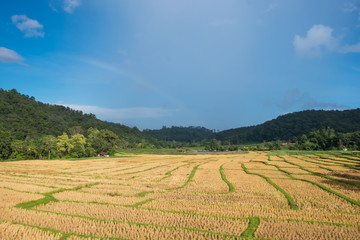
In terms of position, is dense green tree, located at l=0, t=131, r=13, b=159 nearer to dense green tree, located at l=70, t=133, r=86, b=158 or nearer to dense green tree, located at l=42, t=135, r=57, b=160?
dense green tree, located at l=42, t=135, r=57, b=160

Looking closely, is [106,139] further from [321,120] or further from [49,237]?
[321,120]

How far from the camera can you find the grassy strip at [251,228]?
7984 millimetres

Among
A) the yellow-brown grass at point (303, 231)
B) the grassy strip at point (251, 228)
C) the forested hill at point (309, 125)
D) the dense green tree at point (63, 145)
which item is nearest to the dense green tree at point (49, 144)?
the dense green tree at point (63, 145)

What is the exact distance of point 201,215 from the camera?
10.5 meters

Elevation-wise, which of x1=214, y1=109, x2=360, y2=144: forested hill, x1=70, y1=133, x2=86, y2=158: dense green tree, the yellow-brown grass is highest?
x1=214, y1=109, x2=360, y2=144: forested hill

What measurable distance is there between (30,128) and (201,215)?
10704 centimetres

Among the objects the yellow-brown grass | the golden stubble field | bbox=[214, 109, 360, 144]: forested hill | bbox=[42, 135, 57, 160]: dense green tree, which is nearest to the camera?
the yellow-brown grass

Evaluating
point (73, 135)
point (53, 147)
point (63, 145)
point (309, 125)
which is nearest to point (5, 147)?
point (53, 147)

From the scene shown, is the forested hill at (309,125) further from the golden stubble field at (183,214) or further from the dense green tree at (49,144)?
the golden stubble field at (183,214)

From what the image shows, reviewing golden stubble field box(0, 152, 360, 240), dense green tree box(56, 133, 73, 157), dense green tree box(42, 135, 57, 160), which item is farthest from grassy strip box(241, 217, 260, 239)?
dense green tree box(42, 135, 57, 160)

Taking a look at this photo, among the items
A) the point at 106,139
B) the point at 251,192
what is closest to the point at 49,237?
the point at 251,192

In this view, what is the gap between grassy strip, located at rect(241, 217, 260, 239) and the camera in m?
7.98

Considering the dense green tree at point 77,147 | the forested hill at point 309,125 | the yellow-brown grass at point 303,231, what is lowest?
the yellow-brown grass at point 303,231

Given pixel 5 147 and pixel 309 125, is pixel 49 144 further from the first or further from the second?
pixel 309 125
